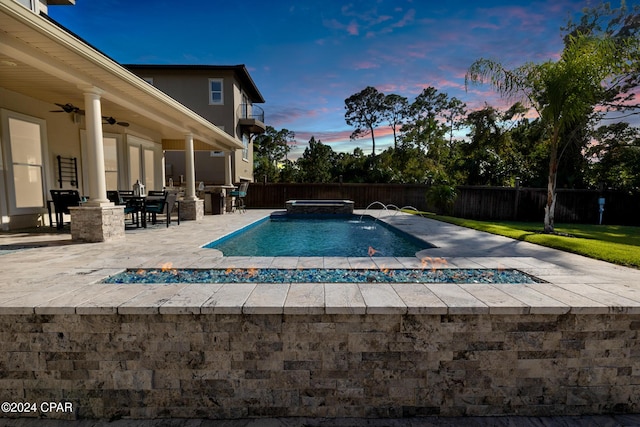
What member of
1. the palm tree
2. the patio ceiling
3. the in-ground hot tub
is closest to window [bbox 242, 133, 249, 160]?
the in-ground hot tub

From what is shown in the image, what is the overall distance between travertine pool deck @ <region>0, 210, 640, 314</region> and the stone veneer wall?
88 mm

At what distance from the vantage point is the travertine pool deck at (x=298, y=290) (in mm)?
2314

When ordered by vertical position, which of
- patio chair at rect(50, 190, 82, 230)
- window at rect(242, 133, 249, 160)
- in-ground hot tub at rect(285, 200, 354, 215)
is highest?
window at rect(242, 133, 249, 160)

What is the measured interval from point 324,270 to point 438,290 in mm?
1440

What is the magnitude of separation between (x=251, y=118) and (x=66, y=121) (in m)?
9.77

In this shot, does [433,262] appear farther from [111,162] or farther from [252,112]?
[252,112]

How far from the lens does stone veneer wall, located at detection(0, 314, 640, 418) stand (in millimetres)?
2285

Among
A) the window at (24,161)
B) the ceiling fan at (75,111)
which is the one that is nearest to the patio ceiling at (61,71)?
the ceiling fan at (75,111)

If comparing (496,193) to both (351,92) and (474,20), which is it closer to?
(474,20)

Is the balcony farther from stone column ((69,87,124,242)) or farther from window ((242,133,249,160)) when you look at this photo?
stone column ((69,87,124,242))

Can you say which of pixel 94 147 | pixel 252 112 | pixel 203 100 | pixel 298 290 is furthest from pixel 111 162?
pixel 252 112

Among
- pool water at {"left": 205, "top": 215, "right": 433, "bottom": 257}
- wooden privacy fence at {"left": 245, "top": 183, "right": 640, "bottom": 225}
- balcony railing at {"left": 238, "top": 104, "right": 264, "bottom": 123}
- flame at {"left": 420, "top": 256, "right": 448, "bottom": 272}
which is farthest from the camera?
balcony railing at {"left": 238, "top": 104, "right": 264, "bottom": 123}

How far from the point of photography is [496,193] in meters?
13.6

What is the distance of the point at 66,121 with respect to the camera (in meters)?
8.12
